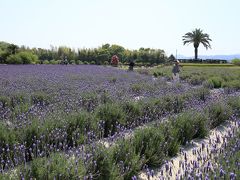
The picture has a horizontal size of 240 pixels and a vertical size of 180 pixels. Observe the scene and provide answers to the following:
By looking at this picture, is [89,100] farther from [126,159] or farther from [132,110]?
[126,159]

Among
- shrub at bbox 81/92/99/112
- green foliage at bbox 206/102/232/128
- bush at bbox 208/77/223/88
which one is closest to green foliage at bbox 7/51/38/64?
bush at bbox 208/77/223/88

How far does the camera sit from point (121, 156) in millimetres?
3873

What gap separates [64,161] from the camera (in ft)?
10.5

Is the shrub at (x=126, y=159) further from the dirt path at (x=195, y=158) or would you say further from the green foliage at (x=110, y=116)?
the green foliage at (x=110, y=116)

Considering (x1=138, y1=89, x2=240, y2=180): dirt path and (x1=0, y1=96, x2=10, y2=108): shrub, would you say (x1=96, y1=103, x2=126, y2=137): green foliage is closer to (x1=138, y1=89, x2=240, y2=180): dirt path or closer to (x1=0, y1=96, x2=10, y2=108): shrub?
(x1=138, y1=89, x2=240, y2=180): dirt path

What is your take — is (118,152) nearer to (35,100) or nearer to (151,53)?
(35,100)

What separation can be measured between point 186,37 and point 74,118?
169 ft

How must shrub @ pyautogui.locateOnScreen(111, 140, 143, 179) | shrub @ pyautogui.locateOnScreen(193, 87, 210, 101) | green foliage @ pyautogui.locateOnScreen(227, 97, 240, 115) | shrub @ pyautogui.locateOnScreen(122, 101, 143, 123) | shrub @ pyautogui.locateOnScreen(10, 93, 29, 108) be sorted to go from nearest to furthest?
shrub @ pyautogui.locateOnScreen(111, 140, 143, 179)
shrub @ pyautogui.locateOnScreen(122, 101, 143, 123)
shrub @ pyautogui.locateOnScreen(10, 93, 29, 108)
green foliage @ pyautogui.locateOnScreen(227, 97, 240, 115)
shrub @ pyautogui.locateOnScreen(193, 87, 210, 101)

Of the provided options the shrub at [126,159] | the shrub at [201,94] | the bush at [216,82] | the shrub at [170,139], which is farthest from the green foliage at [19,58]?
the shrub at [126,159]

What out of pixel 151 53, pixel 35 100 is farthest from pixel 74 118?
pixel 151 53

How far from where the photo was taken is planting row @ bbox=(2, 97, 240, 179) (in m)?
3.11

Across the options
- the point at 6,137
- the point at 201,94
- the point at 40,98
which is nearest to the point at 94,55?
the point at 201,94

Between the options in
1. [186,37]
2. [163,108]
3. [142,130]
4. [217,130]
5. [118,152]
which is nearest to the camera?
[118,152]

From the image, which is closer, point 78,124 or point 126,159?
point 126,159
